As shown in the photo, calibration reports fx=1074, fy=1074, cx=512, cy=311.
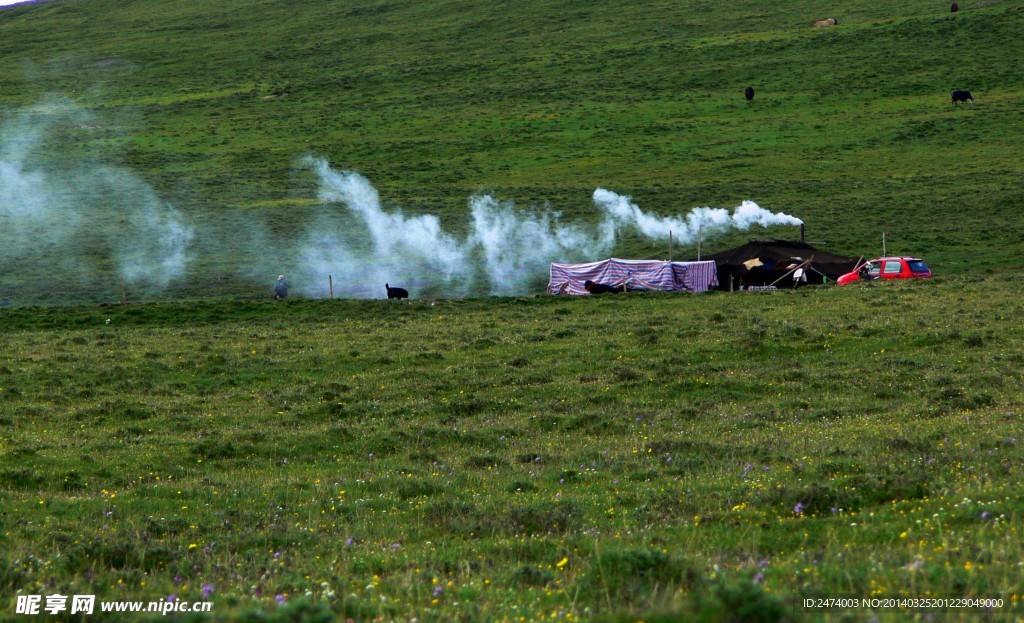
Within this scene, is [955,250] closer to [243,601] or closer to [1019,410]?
[1019,410]

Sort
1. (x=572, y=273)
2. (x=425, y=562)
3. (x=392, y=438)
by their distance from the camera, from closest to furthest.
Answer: (x=425, y=562), (x=392, y=438), (x=572, y=273)

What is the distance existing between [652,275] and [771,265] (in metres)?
4.96

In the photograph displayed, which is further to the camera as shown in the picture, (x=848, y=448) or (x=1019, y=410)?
(x=1019, y=410)

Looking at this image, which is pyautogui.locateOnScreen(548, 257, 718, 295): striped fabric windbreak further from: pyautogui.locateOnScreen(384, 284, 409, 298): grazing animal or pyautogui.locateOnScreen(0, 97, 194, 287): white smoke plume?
pyautogui.locateOnScreen(0, 97, 194, 287): white smoke plume

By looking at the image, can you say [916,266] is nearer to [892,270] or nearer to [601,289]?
[892,270]

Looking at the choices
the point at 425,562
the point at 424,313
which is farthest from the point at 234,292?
the point at 425,562

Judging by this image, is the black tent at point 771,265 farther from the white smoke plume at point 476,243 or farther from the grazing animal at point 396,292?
the grazing animal at point 396,292

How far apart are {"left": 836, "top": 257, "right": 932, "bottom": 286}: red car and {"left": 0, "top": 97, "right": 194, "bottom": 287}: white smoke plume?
29.8m

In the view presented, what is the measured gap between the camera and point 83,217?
217 ft

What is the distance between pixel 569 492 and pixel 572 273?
30389 millimetres

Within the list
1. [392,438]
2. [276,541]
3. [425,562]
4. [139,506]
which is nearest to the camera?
[425,562]

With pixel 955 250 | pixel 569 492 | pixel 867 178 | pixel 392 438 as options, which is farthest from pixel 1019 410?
pixel 867 178

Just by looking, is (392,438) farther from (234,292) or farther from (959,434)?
(234,292)

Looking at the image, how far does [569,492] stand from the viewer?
11.8m
